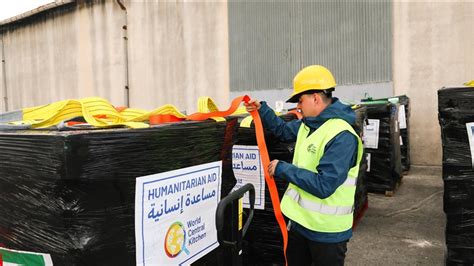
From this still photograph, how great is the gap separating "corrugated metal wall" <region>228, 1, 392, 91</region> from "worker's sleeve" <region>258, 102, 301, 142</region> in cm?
743

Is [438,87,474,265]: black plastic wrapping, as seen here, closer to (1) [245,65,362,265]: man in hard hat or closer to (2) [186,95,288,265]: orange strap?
(1) [245,65,362,265]: man in hard hat

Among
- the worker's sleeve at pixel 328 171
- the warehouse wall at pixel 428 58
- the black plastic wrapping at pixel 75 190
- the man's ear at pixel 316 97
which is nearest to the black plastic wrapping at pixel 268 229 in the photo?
the man's ear at pixel 316 97

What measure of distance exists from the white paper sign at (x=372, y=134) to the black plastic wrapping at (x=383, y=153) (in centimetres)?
5

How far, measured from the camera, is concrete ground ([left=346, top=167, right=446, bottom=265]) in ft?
13.1

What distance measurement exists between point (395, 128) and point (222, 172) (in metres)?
5.74

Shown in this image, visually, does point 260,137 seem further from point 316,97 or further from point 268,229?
point 268,229

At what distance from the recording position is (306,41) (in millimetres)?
10719

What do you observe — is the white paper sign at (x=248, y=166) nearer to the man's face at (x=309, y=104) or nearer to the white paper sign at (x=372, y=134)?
the man's face at (x=309, y=104)

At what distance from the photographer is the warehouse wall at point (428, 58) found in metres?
8.55

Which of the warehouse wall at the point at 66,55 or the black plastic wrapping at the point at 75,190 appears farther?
the warehouse wall at the point at 66,55

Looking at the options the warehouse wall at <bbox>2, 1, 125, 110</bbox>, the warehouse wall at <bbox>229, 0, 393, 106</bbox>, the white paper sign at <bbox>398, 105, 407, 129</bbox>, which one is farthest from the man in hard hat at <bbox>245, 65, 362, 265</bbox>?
the warehouse wall at <bbox>2, 1, 125, 110</bbox>

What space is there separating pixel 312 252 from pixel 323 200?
0.38m

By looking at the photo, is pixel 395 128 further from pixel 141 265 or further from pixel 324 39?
pixel 141 265

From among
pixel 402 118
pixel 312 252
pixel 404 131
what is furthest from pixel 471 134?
pixel 404 131
